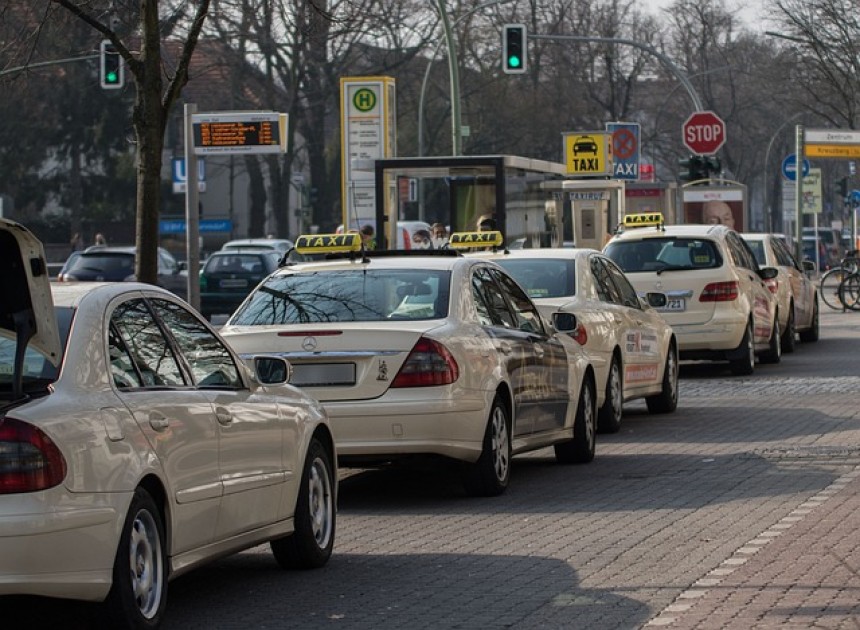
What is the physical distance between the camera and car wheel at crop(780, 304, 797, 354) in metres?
26.2

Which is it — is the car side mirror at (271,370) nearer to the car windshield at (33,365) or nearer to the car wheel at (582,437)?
the car windshield at (33,365)

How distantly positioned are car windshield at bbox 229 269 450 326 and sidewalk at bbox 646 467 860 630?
260 cm

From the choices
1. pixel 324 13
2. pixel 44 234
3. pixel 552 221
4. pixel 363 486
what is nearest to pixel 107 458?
pixel 363 486

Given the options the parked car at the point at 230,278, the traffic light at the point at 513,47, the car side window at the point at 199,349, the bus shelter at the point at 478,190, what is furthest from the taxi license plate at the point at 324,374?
the traffic light at the point at 513,47

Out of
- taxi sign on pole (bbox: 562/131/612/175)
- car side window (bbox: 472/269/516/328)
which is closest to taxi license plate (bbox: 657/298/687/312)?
car side window (bbox: 472/269/516/328)

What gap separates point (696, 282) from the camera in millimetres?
21391

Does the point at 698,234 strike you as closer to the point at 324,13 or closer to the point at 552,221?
the point at 324,13

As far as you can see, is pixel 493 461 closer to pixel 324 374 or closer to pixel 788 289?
pixel 324 374

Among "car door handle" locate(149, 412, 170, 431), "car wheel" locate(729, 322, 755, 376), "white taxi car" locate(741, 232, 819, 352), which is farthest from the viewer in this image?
"white taxi car" locate(741, 232, 819, 352)

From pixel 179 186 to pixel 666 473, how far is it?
88.4 feet

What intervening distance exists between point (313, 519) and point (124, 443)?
2.26 m

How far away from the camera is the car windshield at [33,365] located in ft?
22.0

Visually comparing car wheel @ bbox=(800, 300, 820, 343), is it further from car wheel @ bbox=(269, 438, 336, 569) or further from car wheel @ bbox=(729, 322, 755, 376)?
Result: car wheel @ bbox=(269, 438, 336, 569)

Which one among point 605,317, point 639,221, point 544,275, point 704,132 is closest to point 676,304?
point 639,221
